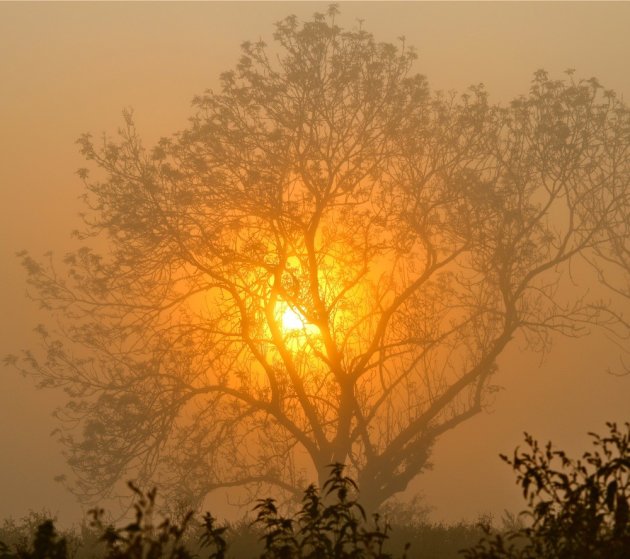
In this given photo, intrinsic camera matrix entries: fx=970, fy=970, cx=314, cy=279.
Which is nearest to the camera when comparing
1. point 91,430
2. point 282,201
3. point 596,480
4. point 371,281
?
point 596,480

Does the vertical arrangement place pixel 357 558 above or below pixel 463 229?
below

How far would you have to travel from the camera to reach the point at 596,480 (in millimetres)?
7551

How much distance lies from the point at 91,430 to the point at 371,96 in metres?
10.6

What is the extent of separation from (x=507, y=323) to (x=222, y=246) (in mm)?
7799

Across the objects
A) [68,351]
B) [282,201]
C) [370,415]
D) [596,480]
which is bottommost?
[596,480]

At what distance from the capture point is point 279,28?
78.1 feet

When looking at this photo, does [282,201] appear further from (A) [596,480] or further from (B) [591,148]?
(A) [596,480]

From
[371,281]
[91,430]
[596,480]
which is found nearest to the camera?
[596,480]

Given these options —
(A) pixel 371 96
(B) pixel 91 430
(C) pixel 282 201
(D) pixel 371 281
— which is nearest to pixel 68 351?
(B) pixel 91 430

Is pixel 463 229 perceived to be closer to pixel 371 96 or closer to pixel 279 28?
pixel 371 96

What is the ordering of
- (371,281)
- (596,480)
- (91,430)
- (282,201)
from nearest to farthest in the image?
(596,480) < (91,430) < (282,201) < (371,281)

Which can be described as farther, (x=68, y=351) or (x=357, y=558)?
(x=68, y=351)

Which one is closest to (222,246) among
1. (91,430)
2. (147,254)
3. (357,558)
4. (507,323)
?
(147,254)

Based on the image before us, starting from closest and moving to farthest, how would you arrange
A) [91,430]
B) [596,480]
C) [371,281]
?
1. [596,480]
2. [91,430]
3. [371,281]
